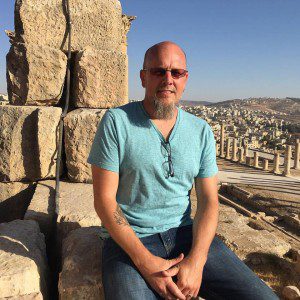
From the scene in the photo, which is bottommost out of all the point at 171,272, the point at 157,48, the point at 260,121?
the point at 260,121

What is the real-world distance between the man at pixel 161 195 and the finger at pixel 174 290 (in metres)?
0.01

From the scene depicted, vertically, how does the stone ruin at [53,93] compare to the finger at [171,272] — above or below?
above

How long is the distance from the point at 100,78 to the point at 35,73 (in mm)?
698

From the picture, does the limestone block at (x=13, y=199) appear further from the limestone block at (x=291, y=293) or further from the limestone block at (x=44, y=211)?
the limestone block at (x=291, y=293)

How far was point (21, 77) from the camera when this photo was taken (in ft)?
12.6

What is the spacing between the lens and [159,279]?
75.0 inches

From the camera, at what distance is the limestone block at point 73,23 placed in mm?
3727

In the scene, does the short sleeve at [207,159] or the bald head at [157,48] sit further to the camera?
the short sleeve at [207,159]

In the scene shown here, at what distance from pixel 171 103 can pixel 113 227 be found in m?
0.87

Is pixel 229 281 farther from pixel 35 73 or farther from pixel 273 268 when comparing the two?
pixel 273 268

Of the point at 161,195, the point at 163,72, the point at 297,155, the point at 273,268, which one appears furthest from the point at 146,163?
the point at 297,155

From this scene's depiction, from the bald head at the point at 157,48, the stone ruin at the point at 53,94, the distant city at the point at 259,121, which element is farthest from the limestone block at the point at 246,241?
the distant city at the point at 259,121

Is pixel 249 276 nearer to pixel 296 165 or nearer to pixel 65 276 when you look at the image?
pixel 65 276

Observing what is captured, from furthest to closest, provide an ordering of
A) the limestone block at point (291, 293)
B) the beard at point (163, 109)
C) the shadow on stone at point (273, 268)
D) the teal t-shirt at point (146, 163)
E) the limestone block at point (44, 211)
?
the shadow on stone at point (273, 268) → the limestone block at point (291, 293) → the limestone block at point (44, 211) → the beard at point (163, 109) → the teal t-shirt at point (146, 163)
